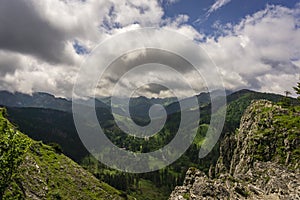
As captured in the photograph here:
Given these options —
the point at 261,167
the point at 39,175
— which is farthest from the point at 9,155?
the point at 39,175

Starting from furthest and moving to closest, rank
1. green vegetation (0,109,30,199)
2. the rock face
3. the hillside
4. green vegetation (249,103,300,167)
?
green vegetation (249,103,300,167) → the hillside → green vegetation (0,109,30,199) → the rock face

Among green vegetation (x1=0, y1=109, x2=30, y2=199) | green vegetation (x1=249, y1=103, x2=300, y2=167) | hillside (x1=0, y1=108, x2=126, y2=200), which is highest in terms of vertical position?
green vegetation (x1=249, y1=103, x2=300, y2=167)

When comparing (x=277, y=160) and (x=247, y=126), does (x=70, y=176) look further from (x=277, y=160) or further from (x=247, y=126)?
(x=277, y=160)

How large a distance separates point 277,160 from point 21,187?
107889 millimetres

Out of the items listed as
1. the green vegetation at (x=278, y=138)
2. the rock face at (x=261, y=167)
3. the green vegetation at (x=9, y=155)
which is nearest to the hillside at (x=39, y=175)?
the green vegetation at (x=9, y=155)

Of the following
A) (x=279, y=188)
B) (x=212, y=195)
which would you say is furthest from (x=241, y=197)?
(x=279, y=188)

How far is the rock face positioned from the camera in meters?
49.8

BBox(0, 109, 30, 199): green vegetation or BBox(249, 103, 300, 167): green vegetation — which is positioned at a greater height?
BBox(249, 103, 300, 167): green vegetation

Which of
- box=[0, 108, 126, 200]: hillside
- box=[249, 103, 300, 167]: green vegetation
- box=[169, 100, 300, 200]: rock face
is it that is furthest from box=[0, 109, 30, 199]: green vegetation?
box=[249, 103, 300, 167]: green vegetation

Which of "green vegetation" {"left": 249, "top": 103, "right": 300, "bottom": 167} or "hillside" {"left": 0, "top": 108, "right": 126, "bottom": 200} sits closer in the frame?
"hillside" {"left": 0, "top": 108, "right": 126, "bottom": 200}

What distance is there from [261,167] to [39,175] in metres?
120

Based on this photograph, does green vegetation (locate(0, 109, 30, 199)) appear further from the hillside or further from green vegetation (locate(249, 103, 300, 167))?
green vegetation (locate(249, 103, 300, 167))

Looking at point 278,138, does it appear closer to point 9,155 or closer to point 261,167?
point 261,167

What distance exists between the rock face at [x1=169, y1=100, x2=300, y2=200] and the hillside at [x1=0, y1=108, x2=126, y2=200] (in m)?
39.3
